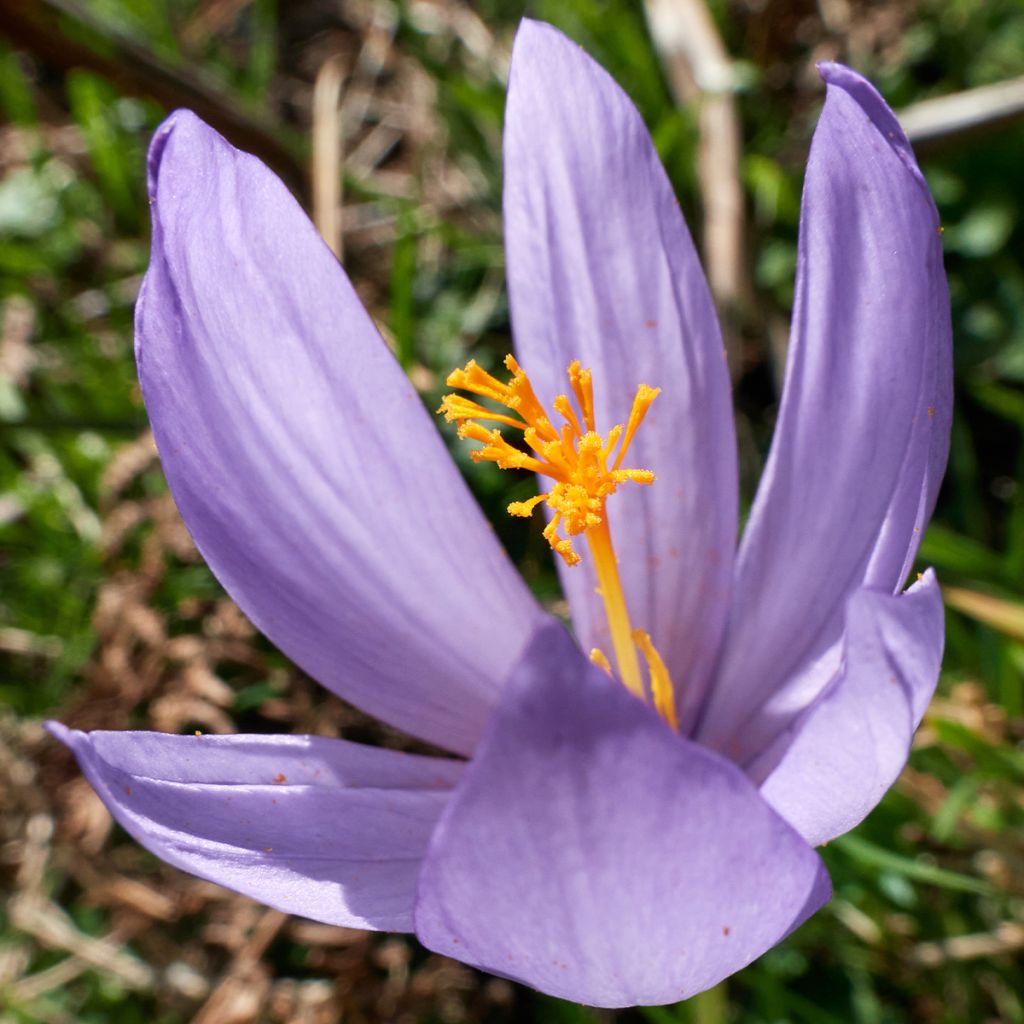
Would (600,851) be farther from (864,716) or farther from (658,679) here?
(658,679)

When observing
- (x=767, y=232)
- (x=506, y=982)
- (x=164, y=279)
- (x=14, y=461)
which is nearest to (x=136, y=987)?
(x=506, y=982)

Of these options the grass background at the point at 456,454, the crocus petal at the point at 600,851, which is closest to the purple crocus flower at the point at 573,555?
the crocus petal at the point at 600,851

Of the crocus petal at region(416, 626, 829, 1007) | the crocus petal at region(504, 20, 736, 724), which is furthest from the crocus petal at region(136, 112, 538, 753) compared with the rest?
the crocus petal at region(416, 626, 829, 1007)

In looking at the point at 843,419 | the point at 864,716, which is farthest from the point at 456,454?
the point at 864,716

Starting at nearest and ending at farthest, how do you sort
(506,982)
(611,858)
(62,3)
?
(611,858)
(506,982)
(62,3)

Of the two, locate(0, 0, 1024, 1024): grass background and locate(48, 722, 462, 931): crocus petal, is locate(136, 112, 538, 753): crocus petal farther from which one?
locate(0, 0, 1024, 1024): grass background

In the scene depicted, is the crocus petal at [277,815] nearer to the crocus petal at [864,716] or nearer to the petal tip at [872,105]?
the crocus petal at [864,716]

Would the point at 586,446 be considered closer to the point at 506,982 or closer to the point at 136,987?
the point at 506,982
